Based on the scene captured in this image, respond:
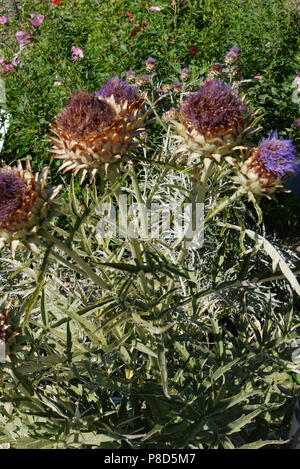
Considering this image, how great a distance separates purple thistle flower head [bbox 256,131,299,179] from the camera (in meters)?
1.00

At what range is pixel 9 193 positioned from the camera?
0.93m

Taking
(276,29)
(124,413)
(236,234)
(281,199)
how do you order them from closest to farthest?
(124,413) < (236,234) < (281,199) < (276,29)

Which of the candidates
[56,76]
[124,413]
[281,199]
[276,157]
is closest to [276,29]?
[281,199]

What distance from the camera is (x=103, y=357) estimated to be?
101 cm

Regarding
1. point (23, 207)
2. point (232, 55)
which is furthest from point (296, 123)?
point (23, 207)

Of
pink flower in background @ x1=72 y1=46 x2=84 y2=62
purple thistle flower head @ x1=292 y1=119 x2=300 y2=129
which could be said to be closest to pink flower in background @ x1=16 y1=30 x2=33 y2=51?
pink flower in background @ x1=72 y1=46 x2=84 y2=62

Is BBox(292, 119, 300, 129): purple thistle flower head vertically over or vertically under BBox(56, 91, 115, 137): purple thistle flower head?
over

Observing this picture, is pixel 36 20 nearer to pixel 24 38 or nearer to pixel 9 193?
pixel 24 38

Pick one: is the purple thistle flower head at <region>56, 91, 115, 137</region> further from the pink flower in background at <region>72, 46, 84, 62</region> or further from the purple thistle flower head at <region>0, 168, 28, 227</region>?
the pink flower in background at <region>72, 46, 84, 62</region>

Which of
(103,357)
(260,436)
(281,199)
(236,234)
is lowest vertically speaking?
(260,436)

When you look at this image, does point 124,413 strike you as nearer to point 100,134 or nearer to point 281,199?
point 100,134

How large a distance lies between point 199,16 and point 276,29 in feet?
1.30

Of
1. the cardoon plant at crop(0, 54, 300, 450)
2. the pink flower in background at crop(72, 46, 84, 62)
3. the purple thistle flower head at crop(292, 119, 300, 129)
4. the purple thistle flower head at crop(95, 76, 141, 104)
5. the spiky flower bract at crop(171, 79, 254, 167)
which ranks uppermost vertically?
the pink flower in background at crop(72, 46, 84, 62)

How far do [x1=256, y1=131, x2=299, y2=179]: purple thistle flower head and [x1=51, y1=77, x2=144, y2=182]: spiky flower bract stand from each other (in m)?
0.29
